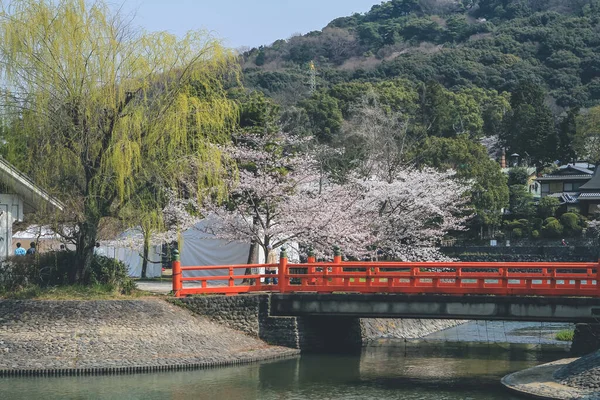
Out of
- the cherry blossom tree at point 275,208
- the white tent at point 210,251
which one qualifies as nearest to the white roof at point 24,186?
the cherry blossom tree at point 275,208

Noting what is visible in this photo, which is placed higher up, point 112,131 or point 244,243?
point 112,131

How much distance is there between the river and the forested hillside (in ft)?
43.4

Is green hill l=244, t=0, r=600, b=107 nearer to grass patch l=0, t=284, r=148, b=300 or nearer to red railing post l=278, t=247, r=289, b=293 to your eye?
red railing post l=278, t=247, r=289, b=293

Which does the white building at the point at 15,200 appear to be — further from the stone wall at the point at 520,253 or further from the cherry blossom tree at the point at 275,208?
the stone wall at the point at 520,253

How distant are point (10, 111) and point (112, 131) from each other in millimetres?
3008

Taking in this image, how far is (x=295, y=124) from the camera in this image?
7381cm

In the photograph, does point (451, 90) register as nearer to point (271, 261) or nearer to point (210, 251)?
point (210, 251)

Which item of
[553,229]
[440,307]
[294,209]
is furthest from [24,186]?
[553,229]

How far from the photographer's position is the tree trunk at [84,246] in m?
27.0

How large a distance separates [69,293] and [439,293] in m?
11.2

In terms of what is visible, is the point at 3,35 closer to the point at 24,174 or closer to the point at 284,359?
the point at 24,174

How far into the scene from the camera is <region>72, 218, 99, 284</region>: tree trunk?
27.0 metres

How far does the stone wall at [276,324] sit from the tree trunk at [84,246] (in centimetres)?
305

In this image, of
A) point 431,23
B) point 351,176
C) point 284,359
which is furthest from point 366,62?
point 284,359
